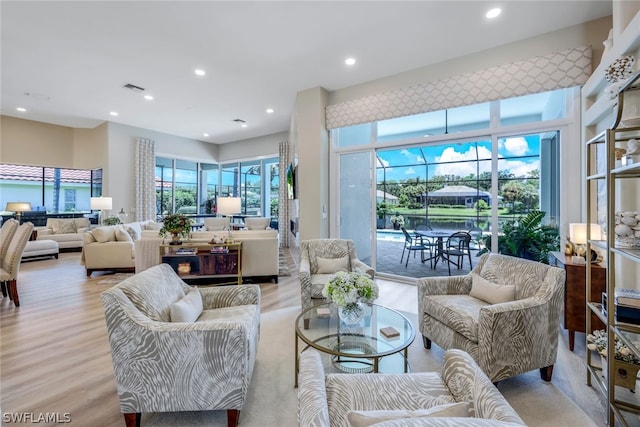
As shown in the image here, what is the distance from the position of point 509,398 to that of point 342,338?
3.86 ft

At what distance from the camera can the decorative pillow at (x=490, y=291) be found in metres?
2.29

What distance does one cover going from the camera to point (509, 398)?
194 centimetres

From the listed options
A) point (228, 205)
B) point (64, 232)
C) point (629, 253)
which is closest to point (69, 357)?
point (228, 205)

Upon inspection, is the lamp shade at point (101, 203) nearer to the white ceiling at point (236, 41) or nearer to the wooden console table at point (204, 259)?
the white ceiling at point (236, 41)

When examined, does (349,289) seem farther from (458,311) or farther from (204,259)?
(204,259)

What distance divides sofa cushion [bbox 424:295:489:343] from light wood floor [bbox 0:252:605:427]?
0.74 metres

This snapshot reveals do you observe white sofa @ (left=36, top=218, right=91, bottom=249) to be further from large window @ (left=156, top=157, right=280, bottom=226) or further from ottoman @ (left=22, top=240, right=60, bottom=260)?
large window @ (left=156, top=157, right=280, bottom=226)

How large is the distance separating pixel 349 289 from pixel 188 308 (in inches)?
44.0

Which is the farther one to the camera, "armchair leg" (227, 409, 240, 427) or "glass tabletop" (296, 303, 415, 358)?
"glass tabletop" (296, 303, 415, 358)

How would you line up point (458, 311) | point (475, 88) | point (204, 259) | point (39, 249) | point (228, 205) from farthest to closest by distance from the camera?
1. point (39, 249)
2. point (228, 205)
3. point (204, 259)
4. point (475, 88)
5. point (458, 311)

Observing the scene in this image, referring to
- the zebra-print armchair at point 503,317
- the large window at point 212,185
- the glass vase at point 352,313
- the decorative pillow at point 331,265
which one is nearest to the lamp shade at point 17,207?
the large window at point 212,185

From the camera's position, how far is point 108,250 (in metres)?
5.08

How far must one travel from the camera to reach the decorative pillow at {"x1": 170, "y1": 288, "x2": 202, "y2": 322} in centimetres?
183

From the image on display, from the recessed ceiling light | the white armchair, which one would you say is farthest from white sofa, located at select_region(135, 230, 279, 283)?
the recessed ceiling light
